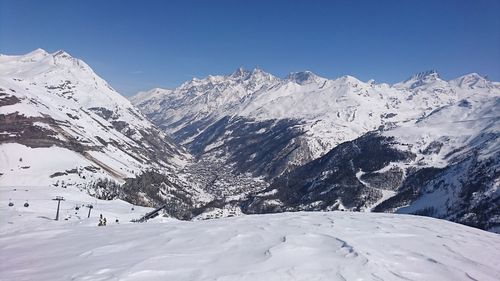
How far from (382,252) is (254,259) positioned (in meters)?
6.35

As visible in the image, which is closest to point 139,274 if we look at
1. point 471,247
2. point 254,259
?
point 254,259

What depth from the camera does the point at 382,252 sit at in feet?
70.8

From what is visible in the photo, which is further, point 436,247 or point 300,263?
point 436,247

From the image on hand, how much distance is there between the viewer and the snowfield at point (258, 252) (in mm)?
17938

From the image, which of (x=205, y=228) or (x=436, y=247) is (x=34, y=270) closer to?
(x=205, y=228)

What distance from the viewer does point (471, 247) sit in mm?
23688

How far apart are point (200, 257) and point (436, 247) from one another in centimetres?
1218

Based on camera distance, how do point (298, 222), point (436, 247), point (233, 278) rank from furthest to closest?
1. point (298, 222)
2. point (436, 247)
3. point (233, 278)

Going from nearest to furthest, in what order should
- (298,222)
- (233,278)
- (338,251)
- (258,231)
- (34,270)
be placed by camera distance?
(233,278) < (34,270) < (338,251) < (258,231) < (298,222)

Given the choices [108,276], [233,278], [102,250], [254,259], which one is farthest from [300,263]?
[102,250]

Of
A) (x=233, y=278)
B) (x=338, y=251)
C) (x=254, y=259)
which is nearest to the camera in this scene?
(x=233, y=278)

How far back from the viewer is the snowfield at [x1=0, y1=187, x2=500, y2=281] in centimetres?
1794

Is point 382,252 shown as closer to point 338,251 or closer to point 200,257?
point 338,251

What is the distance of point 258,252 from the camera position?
21.3 m
